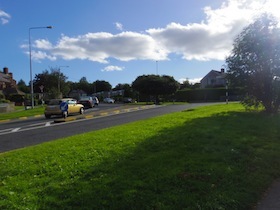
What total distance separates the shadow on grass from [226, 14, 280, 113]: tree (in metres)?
8.21

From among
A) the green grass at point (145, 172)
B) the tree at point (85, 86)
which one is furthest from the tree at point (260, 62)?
the tree at point (85, 86)

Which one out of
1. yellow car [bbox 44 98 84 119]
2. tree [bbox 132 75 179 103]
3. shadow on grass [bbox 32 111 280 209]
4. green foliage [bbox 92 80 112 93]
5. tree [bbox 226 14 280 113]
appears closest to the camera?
shadow on grass [bbox 32 111 280 209]

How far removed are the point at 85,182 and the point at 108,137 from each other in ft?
15.5

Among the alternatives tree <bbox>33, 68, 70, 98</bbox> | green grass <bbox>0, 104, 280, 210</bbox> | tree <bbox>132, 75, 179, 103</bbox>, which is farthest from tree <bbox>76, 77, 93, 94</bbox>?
green grass <bbox>0, 104, 280, 210</bbox>

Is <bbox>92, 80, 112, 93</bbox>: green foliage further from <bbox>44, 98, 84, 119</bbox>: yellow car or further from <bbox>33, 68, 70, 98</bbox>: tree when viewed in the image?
<bbox>44, 98, 84, 119</bbox>: yellow car

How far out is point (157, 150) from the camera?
902 centimetres

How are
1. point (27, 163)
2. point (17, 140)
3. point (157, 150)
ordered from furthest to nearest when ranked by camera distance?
1. point (17, 140)
2. point (157, 150)
3. point (27, 163)

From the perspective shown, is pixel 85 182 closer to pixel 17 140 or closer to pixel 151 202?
pixel 151 202

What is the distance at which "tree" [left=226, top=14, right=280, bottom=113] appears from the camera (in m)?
17.9

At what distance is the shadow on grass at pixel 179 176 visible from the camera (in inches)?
221

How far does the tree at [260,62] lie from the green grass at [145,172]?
7.79 meters

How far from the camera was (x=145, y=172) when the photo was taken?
6961mm

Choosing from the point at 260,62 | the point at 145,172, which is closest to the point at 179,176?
the point at 145,172

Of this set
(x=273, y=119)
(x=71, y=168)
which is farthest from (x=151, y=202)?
(x=273, y=119)
